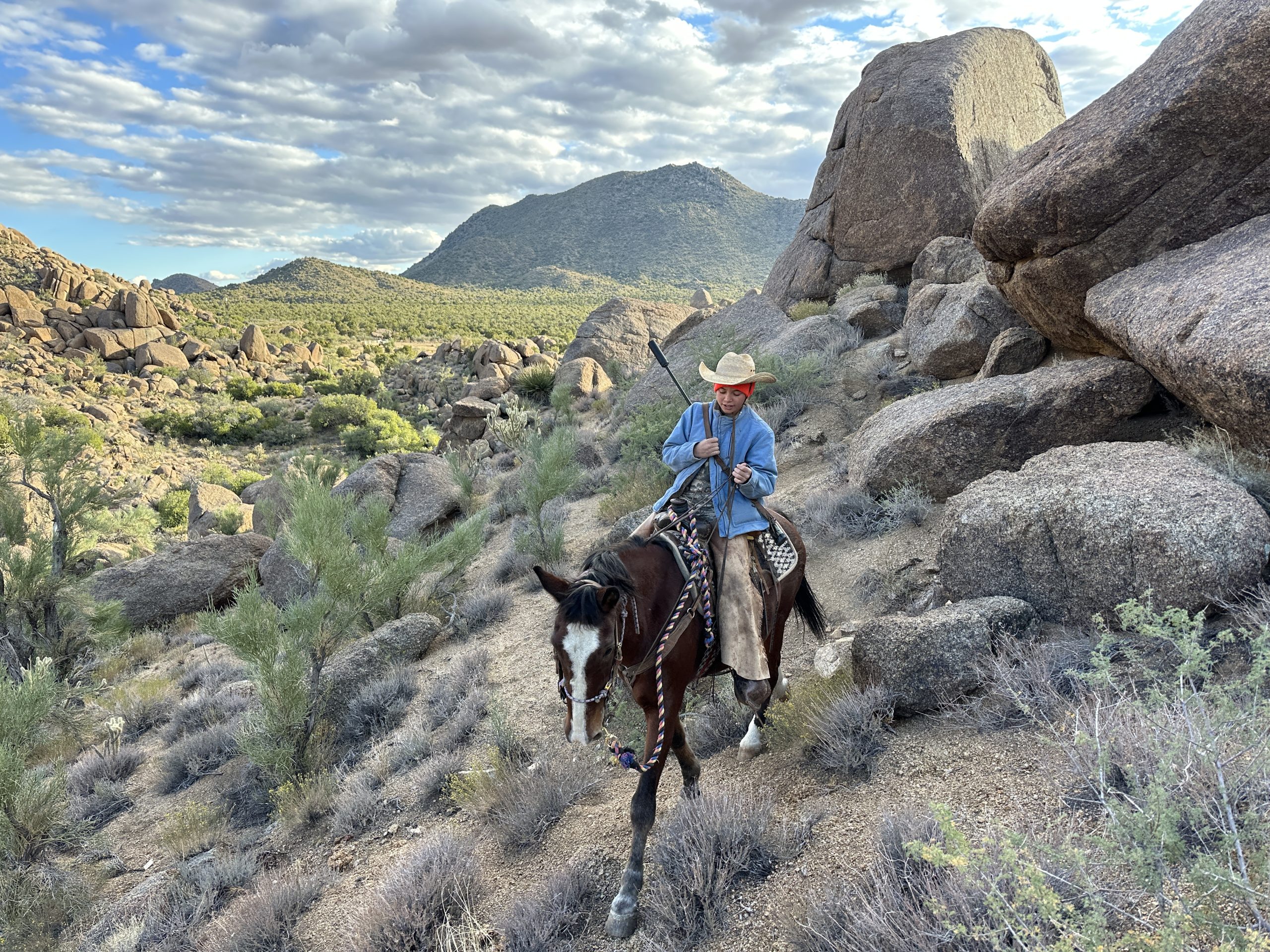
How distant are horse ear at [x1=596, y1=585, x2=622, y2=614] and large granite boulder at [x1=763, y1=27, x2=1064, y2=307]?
14892 millimetres

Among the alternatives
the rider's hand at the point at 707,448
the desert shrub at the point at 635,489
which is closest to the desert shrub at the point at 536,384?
the desert shrub at the point at 635,489

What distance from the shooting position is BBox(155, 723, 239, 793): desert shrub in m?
7.21

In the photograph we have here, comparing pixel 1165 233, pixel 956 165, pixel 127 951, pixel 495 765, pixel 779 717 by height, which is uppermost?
pixel 956 165

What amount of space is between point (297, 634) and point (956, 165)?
1541 centimetres

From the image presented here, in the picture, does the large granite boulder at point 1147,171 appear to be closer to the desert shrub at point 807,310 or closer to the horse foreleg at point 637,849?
the horse foreleg at point 637,849

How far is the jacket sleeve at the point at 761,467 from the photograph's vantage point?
4.38 meters

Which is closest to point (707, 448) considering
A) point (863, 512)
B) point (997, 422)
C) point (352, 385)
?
point (997, 422)

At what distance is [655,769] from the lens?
150 inches

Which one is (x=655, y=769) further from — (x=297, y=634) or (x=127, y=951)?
(x=297, y=634)

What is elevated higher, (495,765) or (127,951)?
(495,765)

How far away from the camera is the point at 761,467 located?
4.50 meters

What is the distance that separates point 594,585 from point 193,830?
5.19m

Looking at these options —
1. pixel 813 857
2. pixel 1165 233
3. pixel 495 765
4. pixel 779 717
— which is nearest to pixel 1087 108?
pixel 1165 233

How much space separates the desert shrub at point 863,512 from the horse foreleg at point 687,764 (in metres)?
3.95
